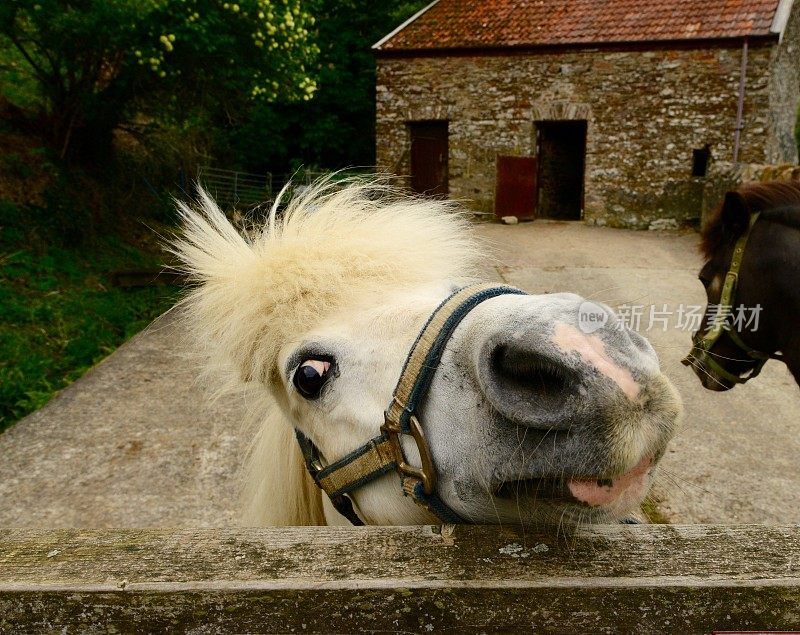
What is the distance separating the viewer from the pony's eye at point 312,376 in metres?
1.30

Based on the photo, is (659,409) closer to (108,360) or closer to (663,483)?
(663,483)

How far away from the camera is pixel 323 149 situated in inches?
679

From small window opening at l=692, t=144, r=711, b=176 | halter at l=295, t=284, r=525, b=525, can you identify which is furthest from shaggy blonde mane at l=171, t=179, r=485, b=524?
small window opening at l=692, t=144, r=711, b=176

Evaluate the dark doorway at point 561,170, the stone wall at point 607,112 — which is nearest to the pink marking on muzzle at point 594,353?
the stone wall at point 607,112

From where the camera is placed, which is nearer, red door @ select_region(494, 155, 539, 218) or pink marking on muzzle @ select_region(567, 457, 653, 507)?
pink marking on muzzle @ select_region(567, 457, 653, 507)

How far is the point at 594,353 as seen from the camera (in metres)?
0.89

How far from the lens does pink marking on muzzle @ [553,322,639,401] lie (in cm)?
88

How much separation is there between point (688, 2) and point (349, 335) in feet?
47.1

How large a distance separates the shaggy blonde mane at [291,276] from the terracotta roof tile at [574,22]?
41.5 ft

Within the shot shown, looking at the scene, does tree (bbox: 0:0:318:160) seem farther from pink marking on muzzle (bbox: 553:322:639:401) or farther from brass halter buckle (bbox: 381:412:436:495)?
pink marking on muzzle (bbox: 553:322:639:401)

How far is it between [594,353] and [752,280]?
2.36 metres

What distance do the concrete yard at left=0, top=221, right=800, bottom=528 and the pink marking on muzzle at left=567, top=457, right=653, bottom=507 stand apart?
1090 millimetres

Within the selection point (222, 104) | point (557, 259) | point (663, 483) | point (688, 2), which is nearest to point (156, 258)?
point (222, 104)

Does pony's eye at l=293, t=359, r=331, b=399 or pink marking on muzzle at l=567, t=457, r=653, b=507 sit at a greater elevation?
pony's eye at l=293, t=359, r=331, b=399
